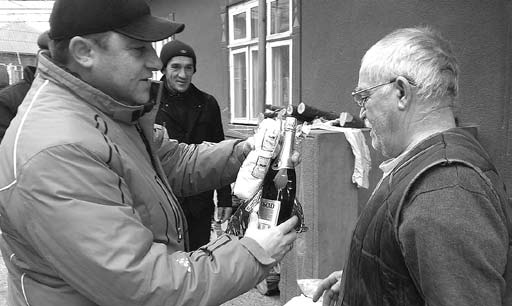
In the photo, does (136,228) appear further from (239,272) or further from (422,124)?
(422,124)

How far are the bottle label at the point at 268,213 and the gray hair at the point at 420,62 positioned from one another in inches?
20.9

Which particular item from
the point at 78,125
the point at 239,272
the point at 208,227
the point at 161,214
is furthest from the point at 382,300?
the point at 208,227

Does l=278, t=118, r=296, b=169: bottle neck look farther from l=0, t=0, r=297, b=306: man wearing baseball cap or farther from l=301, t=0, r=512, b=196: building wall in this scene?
l=301, t=0, r=512, b=196: building wall

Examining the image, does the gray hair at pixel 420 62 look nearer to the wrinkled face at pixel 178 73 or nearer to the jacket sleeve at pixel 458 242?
the jacket sleeve at pixel 458 242

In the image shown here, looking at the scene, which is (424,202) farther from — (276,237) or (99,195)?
(99,195)

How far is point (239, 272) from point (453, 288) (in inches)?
22.5

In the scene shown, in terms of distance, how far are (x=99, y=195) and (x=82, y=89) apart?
371 mm

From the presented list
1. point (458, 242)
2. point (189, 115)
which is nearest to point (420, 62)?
point (458, 242)

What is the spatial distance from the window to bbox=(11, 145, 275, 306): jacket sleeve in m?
3.95

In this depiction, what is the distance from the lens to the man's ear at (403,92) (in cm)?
140

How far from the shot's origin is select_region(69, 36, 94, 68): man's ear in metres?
1.40

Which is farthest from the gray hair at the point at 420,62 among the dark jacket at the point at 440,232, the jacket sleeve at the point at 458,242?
the jacket sleeve at the point at 458,242

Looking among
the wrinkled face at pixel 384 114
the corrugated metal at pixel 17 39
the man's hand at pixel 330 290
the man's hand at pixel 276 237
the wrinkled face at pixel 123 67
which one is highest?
the corrugated metal at pixel 17 39

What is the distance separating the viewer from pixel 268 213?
1.56 metres
